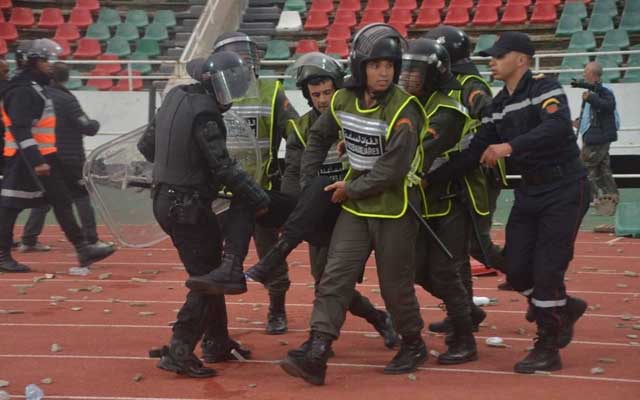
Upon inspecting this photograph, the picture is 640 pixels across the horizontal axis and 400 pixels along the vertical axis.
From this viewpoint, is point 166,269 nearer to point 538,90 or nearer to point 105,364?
point 105,364

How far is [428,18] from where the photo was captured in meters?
19.7

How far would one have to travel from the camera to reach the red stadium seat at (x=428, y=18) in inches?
769

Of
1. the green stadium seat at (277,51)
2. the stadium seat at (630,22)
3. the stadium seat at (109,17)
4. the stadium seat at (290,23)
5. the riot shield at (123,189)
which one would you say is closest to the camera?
the riot shield at (123,189)

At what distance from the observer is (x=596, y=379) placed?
6.09 m

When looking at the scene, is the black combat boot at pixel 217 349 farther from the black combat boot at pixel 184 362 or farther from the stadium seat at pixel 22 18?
the stadium seat at pixel 22 18

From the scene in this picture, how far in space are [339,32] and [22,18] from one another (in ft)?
20.3

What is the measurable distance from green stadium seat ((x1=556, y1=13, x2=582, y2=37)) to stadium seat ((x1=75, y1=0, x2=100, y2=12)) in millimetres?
8765

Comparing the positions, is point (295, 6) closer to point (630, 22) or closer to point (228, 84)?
point (630, 22)

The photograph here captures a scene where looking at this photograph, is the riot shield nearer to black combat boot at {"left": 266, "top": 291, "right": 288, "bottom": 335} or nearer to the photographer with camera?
black combat boot at {"left": 266, "top": 291, "right": 288, "bottom": 335}

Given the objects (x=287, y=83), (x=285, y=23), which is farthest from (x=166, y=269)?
(x=285, y=23)

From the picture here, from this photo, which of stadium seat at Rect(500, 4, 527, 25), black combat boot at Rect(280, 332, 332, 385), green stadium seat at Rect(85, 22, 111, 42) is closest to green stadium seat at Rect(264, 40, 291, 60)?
green stadium seat at Rect(85, 22, 111, 42)

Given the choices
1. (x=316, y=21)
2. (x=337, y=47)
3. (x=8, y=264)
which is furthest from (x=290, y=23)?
(x=8, y=264)

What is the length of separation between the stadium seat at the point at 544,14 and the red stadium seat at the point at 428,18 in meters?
1.66

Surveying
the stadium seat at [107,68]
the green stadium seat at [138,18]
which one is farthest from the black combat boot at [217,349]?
the green stadium seat at [138,18]
